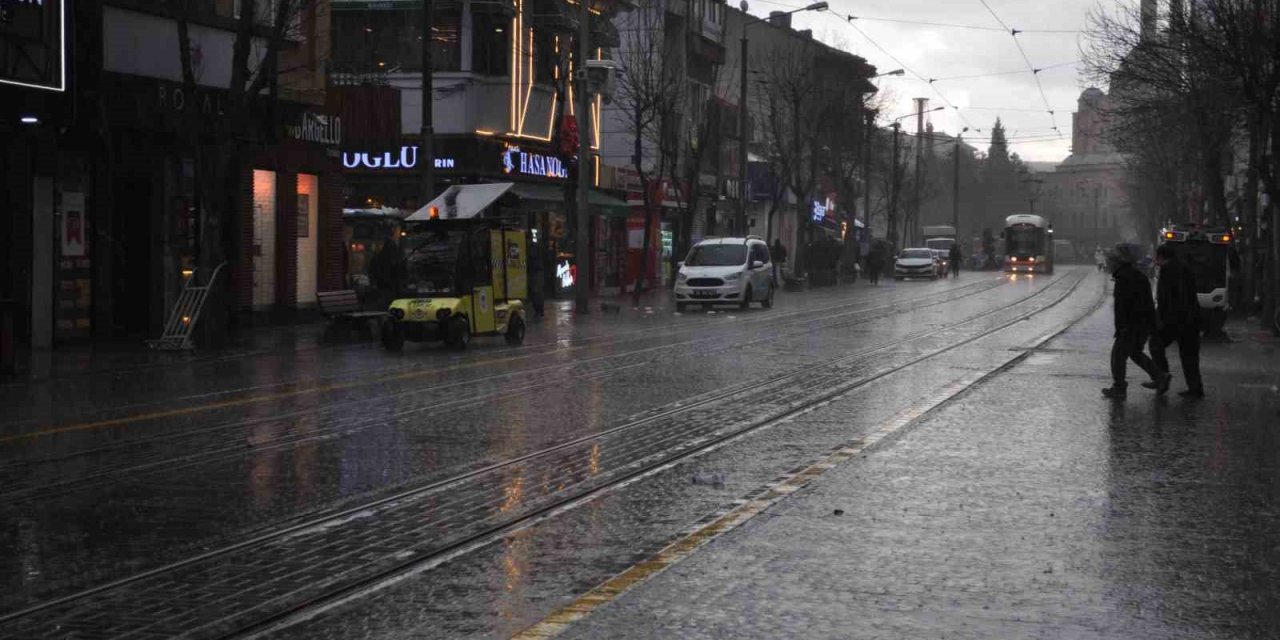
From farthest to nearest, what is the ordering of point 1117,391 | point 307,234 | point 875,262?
1. point 875,262
2. point 307,234
3. point 1117,391

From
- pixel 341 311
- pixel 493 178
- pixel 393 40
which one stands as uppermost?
pixel 393 40

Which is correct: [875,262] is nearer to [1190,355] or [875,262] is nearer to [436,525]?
[1190,355]

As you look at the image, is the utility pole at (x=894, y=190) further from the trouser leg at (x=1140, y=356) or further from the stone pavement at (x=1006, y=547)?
the stone pavement at (x=1006, y=547)

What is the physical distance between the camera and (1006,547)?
823 centimetres

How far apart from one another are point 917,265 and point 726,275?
3933cm

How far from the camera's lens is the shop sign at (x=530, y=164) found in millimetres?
42188

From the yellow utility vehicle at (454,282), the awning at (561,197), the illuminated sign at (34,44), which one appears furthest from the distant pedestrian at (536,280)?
the illuminated sign at (34,44)

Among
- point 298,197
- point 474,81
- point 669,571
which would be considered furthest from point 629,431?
point 474,81

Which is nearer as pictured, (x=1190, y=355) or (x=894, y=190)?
(x=1190, y=355)

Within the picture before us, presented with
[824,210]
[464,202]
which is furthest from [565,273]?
[824,210]

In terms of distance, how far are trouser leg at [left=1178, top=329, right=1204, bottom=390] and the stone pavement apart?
2.99m

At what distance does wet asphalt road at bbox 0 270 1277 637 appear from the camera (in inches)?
270

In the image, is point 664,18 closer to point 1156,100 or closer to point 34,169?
point 1156,100

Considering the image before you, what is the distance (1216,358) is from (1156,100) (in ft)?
60.2
